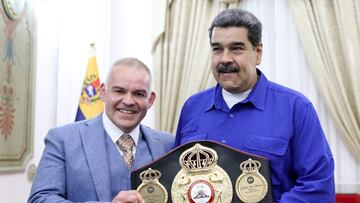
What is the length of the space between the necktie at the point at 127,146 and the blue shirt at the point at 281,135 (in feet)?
0.92

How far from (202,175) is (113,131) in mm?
527

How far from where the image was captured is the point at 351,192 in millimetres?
4160

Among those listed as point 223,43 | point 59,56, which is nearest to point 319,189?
point 223,43

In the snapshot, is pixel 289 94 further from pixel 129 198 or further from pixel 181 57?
pixel 181 57

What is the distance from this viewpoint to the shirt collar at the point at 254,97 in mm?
2023

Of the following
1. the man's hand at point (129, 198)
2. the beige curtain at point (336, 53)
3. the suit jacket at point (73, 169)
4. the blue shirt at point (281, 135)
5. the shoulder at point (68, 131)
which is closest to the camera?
the man's hand at point (129, 198)

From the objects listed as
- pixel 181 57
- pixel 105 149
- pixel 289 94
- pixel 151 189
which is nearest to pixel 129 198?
pixel 151 189

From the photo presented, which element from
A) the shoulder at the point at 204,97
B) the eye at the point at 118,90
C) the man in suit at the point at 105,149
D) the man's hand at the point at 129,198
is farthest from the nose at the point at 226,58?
the man's hand at the point at 129,198

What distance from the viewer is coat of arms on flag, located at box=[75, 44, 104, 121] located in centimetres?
437

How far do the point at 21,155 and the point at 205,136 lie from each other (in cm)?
245

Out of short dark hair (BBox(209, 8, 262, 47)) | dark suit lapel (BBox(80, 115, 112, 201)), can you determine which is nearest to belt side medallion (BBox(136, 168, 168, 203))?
dark suit lapel (BBox(80, 115, 112, 201))

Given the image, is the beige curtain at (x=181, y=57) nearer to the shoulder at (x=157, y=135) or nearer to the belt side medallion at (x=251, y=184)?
the shoulder at (x=157, y=135)

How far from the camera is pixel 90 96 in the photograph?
14.5ft

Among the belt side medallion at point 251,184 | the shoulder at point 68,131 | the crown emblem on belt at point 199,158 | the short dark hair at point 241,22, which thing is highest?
the short dark hair at point 241,22
